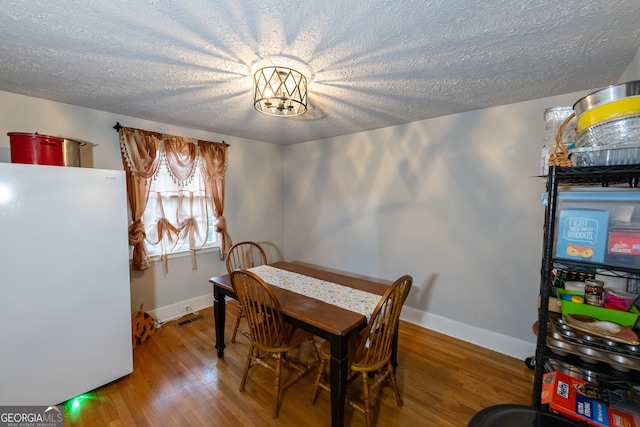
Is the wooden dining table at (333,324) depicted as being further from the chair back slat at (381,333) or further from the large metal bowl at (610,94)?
the large metal bowl at (610,94)

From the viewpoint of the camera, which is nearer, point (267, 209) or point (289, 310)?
point (289, 310)

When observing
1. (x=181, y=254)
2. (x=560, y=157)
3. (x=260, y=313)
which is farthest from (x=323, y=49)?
(x=181, y=254)

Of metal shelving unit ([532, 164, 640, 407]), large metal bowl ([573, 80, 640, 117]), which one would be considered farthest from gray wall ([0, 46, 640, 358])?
metal shelving unit ([532, 164, 640, 407])

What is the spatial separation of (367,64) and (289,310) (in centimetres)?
155

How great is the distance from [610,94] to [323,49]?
1173 millimetres

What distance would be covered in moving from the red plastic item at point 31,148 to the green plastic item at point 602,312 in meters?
3.09

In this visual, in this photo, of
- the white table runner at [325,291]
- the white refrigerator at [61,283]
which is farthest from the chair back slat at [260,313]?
the white refrigerator at [61,283]

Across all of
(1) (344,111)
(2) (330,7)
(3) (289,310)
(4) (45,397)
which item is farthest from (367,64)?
(4) (45,397)

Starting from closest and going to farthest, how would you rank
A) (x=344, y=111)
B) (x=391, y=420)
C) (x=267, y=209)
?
1. (x=391, y=420)
2. (x=344, y=111)
3. (x=267, y=209)

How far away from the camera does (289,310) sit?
1.65m

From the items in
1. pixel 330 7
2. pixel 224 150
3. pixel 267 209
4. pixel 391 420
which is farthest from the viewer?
pixel 267 209

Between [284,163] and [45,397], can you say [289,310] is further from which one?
[284,163]

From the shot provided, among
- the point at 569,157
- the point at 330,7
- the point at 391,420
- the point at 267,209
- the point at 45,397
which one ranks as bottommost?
the point at 391,420

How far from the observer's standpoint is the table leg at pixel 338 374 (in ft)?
4.68
